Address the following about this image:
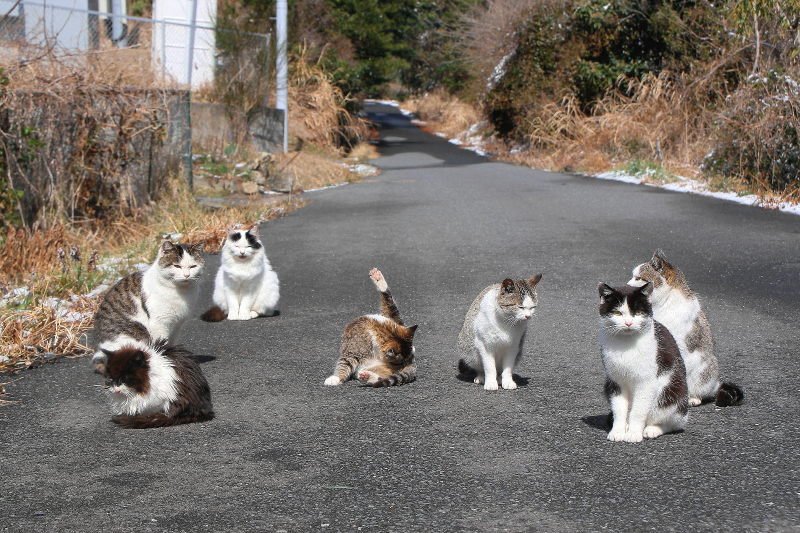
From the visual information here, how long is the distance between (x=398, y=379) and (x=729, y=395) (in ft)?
6.93

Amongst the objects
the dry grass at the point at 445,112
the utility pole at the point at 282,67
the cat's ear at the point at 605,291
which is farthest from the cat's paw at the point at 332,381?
the dry grass at the point at 445,112

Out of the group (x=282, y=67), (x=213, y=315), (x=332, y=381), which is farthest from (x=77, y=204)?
(x=282, y=67)

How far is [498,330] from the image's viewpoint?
15.3 ft

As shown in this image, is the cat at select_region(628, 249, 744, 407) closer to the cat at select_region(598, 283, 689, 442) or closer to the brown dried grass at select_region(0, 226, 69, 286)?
the cat at select_region(598, 283, 689, 442)

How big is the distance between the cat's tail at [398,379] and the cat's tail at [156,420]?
1209 mm

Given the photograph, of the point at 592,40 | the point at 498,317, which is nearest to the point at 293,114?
the point at 592,40

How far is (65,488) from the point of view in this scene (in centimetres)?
356

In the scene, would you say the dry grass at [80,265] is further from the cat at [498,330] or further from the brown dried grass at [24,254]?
the cat at [498,330]

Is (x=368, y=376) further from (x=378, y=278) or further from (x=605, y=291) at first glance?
(x=605, y=291)

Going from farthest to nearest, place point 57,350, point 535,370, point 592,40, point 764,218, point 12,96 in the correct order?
point 592,40 < point 764,218 < point 12,96 < point 57,350 < point 535,370

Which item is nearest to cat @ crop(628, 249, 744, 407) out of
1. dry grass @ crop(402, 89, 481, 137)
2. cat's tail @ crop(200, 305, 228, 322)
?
cat's tail @ crop(200, 305, 228, 322)

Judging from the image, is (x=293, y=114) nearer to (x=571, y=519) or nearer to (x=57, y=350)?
(x=57, y=350)

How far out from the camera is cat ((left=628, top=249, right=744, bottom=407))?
433 centimetres

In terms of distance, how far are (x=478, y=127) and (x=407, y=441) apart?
1218 inches
